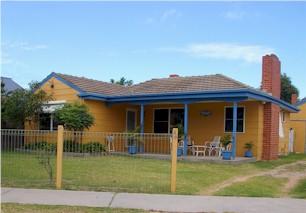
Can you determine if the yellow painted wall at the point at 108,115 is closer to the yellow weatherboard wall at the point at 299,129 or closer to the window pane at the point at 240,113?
the window pane at the point at 240,113

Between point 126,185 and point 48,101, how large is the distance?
13.8 metres

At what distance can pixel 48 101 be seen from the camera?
23922 mm

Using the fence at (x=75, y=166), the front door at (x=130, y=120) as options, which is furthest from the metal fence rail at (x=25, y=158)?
the front door at (x=130, y=120)

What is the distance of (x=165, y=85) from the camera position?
78.5 ft

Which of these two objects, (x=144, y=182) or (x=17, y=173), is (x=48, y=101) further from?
(x=144, y=182)

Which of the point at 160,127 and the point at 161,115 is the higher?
the point at 161,115

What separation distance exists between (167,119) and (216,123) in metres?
2.91

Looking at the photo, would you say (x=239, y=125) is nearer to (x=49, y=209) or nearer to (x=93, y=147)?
(x=93, y=147)

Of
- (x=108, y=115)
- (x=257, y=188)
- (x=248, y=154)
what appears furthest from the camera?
(x=108, y=115)

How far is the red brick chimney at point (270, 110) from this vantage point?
21281mm

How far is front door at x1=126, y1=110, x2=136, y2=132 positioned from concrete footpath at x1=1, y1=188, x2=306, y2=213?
14.8m

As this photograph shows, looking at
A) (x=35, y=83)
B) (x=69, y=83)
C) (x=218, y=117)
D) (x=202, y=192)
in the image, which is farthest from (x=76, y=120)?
(x=202, y=192)

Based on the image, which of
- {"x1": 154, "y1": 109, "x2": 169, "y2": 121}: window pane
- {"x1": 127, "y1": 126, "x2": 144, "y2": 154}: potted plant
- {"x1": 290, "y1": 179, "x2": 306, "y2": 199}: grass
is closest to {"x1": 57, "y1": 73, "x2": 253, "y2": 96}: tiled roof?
{"x1": 154, "y1": 109, "x2": 169, "y2": 121}: window pane

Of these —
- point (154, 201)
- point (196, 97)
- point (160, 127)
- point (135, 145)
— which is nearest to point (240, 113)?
point (196, 97)
